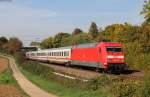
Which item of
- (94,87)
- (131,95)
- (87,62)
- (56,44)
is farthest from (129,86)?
(56,44)

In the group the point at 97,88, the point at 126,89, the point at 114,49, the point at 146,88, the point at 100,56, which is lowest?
the point at 97,88

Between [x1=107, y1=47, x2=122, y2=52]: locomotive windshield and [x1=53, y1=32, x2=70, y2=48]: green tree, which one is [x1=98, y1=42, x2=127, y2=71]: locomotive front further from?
[x1=53, y1=32, x2=70, y2=48]: green tree

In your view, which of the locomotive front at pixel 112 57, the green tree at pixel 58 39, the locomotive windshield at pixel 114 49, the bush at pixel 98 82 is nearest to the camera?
the bush at pixel 98 82

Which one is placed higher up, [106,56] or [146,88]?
[106,56]

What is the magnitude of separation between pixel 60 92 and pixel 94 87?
401 centimetres

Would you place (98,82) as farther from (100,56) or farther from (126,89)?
(100,56)

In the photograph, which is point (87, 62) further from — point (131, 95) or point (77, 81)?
point (131, 95)

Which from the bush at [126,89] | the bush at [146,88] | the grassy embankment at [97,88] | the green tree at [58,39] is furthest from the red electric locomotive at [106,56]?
the green tree at [58,39]

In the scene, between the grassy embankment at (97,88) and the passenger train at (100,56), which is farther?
the passenger train at (100,56)

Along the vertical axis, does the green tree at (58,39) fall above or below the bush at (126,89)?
above

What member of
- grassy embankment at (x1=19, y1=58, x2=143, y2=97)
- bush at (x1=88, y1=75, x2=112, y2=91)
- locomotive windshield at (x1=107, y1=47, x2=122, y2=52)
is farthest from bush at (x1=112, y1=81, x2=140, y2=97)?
locomotive windshield at (x1=107, y1=47, x2=122, y2=52)

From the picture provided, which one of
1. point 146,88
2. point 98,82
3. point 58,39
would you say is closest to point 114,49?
point 98,82

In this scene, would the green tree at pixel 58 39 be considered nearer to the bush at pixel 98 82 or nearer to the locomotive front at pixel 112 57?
the locomotive front at pixel 112 57

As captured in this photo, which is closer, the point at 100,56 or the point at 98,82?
the point at 98,82
